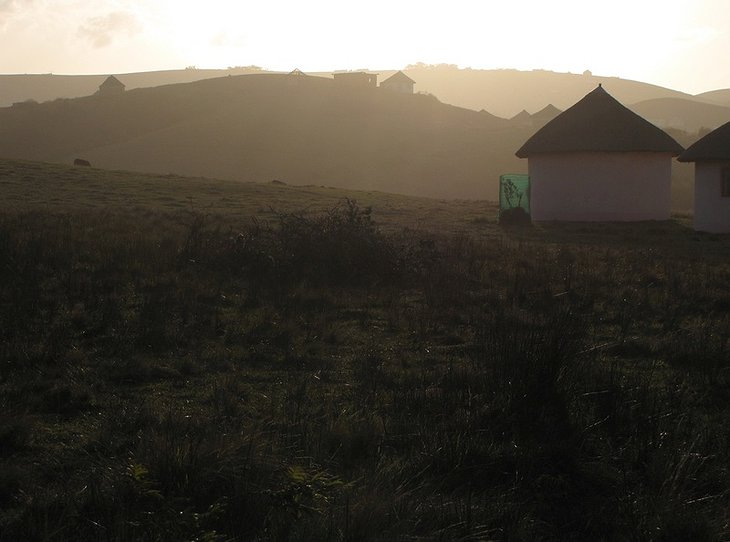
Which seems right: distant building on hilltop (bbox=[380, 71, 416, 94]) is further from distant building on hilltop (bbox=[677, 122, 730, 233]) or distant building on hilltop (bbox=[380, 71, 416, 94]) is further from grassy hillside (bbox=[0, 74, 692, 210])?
distant building on hilltop (bbox=[677, 122, 730, 233])

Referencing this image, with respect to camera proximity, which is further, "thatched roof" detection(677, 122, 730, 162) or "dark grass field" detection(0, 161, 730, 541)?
"thatched roof" detection(677, 122, 730, 162)

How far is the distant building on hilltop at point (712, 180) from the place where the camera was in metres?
25.5

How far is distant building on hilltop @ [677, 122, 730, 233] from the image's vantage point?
1006 inches

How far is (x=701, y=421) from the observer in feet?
20.9

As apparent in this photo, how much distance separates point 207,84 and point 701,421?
101831 millimetres

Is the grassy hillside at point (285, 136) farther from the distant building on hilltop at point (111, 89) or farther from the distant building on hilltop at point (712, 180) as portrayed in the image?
the distant building on hilltop at point (712, 180)

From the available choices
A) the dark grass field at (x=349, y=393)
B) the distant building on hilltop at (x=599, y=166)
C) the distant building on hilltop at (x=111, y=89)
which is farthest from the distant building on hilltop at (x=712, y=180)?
the distant building on hilltop at (x=111, y=89)

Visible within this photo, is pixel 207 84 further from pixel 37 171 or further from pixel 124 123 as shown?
pixel 37 171

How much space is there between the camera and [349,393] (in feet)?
23.3

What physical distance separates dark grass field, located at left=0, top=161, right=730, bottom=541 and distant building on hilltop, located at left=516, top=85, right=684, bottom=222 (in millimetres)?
15924

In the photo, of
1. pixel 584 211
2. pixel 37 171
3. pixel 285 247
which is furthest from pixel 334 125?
pixel 285 247

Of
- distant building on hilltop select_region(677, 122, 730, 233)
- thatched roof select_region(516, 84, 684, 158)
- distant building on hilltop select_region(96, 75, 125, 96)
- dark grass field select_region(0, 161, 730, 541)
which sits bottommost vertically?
dark grass field select_region(0, 161, 730, 541)

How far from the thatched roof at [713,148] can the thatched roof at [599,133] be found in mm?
3391

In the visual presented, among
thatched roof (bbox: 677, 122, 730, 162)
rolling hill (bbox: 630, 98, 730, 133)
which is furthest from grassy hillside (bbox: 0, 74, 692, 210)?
rolling hill (bbox: 630, 98, 730, 133)
